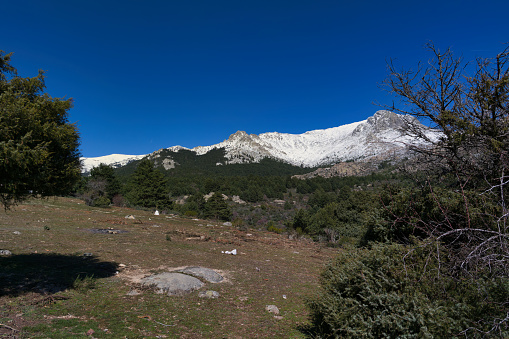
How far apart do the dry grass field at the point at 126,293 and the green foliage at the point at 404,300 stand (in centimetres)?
215

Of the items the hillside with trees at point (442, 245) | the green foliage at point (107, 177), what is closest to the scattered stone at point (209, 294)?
the hillside with trees at point (442, 245)

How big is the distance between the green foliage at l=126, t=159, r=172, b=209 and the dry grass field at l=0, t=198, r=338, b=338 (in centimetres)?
3487

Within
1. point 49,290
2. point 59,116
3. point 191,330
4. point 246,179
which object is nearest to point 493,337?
point 191,330

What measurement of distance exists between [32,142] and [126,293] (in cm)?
530

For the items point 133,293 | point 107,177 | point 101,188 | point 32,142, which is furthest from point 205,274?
point 107,177

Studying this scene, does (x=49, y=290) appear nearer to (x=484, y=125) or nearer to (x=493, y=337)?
(x=493, y=337)

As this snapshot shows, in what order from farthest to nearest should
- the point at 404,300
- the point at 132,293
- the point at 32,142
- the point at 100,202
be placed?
the point at 100,202 < the point at 132,293 < the point at 32,142 < the point at 404,300

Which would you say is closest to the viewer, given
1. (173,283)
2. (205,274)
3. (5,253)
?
(173,283)

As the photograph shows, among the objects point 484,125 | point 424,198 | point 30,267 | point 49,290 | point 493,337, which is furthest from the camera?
point 30,267

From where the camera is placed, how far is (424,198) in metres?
6.57

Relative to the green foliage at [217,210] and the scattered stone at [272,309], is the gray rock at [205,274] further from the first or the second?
the green foliage at [217,210]

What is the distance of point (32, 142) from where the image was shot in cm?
592

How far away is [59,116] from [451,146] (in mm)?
10832

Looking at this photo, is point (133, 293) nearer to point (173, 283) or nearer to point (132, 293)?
point (132, 293)
